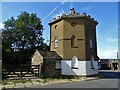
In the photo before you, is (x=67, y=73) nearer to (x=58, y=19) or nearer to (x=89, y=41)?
(x=89, y=41)

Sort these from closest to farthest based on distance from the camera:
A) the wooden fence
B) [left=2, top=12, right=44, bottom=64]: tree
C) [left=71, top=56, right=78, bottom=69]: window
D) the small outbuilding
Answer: the wooden fence
the small outbuilding
[left=71, top=56, right=78, bottom=69]: window
[left=2, top=12, right=44, bottom=64]: tree

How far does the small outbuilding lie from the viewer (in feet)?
86.2

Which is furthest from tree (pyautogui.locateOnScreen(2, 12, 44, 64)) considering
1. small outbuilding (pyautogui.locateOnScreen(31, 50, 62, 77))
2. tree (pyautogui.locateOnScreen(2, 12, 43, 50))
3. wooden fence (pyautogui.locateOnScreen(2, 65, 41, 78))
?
wooden fence (pyautogui.locateOnScreen(2, 65, 41, 78))

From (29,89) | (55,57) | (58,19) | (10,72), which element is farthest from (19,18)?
(29,89)

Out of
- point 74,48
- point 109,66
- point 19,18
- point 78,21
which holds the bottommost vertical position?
point 109,66

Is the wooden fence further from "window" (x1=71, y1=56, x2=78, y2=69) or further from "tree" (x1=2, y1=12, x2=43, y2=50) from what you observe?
"tree" (x1=2, y1=12, x2=43, y2=50)

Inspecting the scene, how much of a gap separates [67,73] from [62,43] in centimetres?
423

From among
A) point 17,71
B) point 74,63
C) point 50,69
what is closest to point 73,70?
point 74,63

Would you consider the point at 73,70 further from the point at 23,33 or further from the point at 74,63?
the point at 23,33

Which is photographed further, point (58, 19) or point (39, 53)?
point (58, 19)

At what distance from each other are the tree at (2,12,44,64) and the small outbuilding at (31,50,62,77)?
2155 cm

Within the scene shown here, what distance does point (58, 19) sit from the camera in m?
30.2

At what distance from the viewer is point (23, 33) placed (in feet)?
166

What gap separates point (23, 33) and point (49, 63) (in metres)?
25.4
